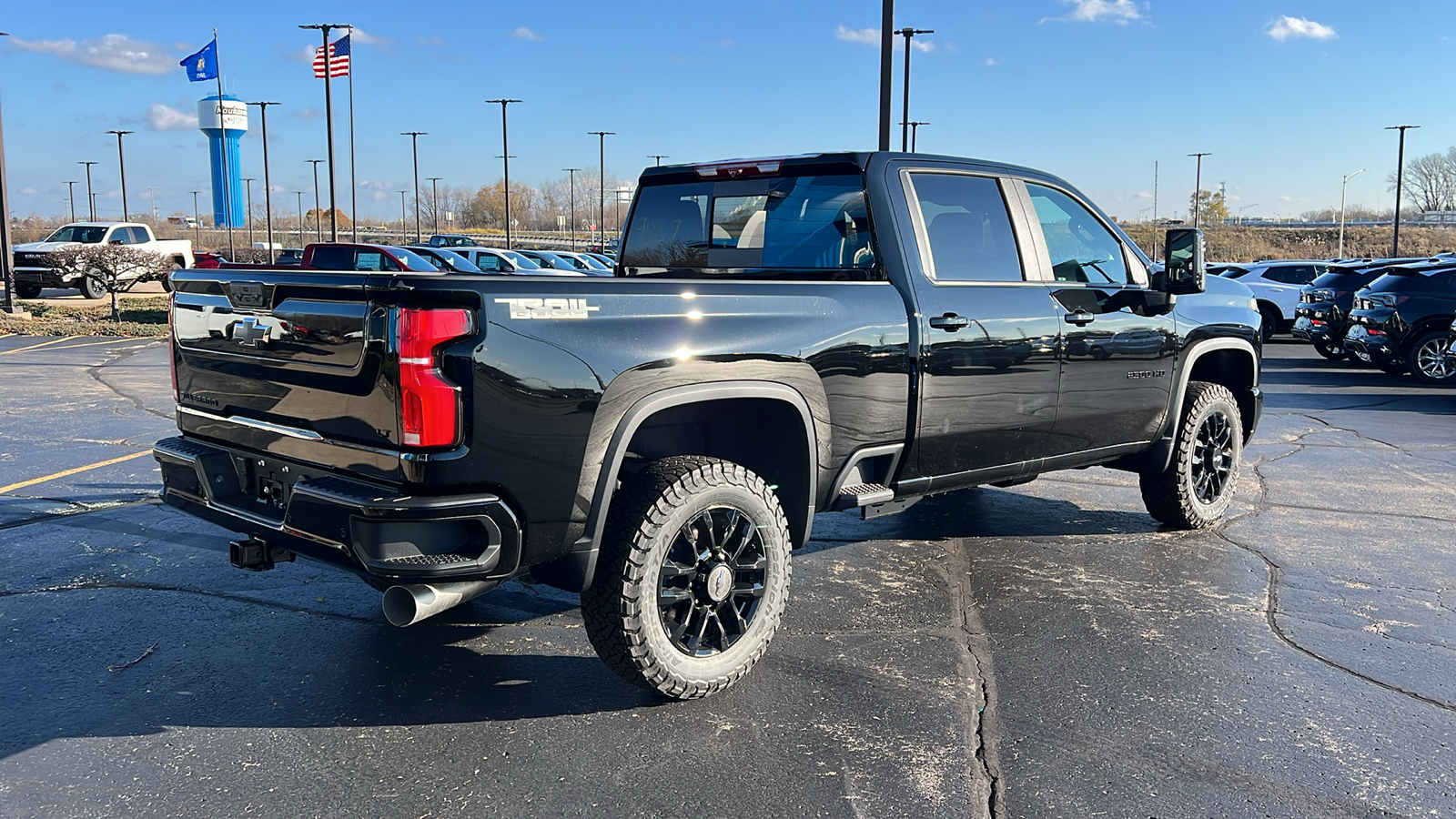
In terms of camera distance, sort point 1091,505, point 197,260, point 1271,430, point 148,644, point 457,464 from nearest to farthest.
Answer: point 457,464 → point 148,644 → point 1091,505 → point 1271,430 → point 197,260

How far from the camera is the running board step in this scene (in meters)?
4.57

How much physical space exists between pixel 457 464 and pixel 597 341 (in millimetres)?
585

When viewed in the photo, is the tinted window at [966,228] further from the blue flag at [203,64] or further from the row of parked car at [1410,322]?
the blue flag at [203,64]

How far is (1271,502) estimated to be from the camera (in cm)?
735

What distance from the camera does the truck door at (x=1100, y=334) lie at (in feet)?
17.7

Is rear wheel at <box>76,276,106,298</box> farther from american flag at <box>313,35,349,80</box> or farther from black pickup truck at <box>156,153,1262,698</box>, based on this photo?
black pickup truck at <box>156,153,1262,698</box>

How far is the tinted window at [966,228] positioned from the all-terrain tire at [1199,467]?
1.79 metres

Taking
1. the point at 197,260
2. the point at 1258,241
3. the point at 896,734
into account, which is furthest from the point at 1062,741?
the point at 1258,241

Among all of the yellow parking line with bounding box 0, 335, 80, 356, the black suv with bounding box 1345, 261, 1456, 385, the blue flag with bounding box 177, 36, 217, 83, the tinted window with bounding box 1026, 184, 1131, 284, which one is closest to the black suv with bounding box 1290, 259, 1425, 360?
the black suv with bounding box 1345, 261, 1456, 385

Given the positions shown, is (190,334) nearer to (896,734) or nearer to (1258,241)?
(896,734)

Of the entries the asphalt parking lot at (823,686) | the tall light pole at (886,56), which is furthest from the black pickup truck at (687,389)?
the tall light pole at (886,56)

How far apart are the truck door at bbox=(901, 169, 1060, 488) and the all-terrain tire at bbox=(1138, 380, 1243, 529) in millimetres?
1388

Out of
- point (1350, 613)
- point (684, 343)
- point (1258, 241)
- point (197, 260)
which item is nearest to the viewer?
point (684, 343)

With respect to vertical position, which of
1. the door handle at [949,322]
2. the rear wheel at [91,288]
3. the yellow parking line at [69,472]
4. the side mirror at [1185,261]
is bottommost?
the yellow parking line at [69,472]
